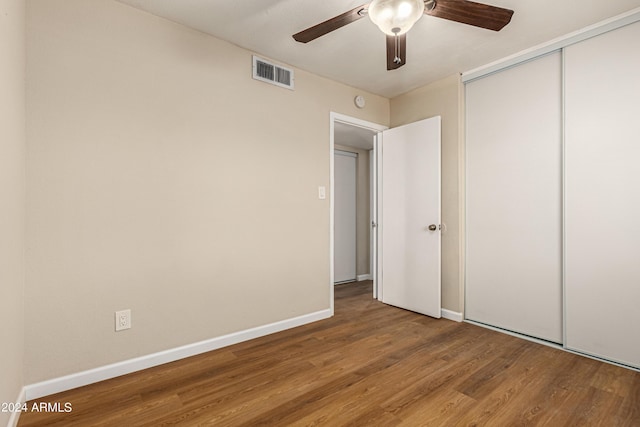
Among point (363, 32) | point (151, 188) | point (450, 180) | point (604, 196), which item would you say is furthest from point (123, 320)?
point (604, 196)

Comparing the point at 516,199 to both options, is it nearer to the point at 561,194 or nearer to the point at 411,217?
the point at 561,194

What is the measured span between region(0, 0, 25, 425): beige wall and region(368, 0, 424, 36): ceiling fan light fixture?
160cm

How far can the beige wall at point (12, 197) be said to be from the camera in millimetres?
1306

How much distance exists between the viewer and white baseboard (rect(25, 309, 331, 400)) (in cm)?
181

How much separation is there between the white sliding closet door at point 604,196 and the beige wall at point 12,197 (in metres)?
3.43

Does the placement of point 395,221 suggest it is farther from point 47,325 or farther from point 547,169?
point 47,325

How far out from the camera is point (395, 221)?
Answer: 3.55 meters

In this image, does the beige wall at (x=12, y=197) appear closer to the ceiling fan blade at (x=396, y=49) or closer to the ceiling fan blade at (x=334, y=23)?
the ceiling fan blade at (x=334, y=23)

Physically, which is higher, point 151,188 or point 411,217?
point 151,188

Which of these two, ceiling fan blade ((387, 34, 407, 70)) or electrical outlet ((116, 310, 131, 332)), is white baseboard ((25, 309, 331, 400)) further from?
ceiling fan blade ((387, 34, 407, 70))

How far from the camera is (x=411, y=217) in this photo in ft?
11.1

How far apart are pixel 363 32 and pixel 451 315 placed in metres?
2.72

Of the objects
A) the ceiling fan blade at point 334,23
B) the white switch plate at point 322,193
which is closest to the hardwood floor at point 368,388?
the white switch plate at point 322,193

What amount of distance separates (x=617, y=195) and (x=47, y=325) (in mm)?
3779
